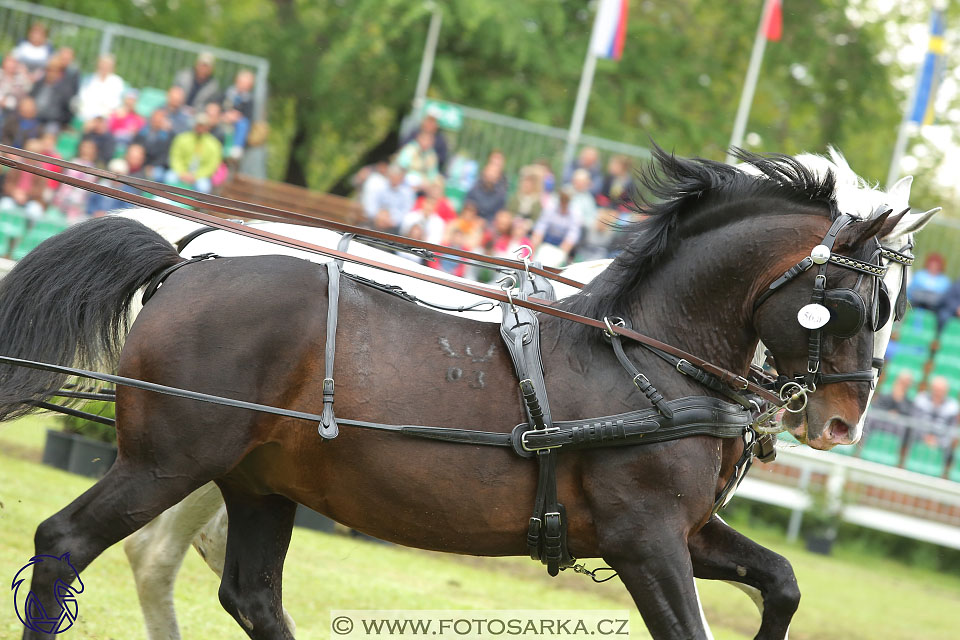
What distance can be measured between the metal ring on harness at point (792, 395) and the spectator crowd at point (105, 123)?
9.60 meters

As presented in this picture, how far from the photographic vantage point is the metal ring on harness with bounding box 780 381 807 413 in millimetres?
3846

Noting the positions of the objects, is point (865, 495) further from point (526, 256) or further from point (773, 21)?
point (526, 256)

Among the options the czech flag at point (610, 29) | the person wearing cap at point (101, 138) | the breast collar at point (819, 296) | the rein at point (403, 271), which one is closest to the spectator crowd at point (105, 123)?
the person wearing cap at point (101, 138)

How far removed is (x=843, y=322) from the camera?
374 centimetres

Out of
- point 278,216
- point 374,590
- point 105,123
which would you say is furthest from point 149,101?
point 278,216

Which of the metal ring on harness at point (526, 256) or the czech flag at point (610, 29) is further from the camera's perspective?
the czech flag at point (610, 29)

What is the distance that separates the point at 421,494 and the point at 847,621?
6110mm

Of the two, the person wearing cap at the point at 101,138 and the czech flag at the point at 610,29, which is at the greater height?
the czech flag at the point at 610,29

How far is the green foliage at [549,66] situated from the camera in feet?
62.6

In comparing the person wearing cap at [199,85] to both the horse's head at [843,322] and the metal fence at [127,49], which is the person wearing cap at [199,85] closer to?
the metal fence at [127,49]

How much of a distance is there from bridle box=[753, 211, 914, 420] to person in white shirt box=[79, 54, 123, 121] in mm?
10815

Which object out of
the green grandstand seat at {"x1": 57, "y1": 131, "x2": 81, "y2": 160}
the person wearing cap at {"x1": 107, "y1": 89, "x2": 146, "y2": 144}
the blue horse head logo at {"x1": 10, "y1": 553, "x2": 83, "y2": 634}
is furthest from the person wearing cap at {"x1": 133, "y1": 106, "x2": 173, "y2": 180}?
the blue horse head logo at {"x1": 10, "y1": 553, "x2": 83, "y2": 634}

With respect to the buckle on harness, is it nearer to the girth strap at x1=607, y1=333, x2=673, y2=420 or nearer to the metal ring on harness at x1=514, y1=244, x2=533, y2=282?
the girth strap at x1=607, y1=333, x2=673, y2=420

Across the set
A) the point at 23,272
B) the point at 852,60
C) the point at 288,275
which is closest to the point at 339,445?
the point at 288,275
